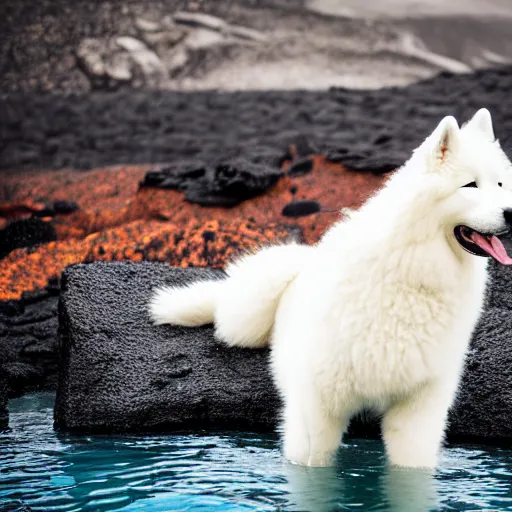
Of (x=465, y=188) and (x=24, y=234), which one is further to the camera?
(x=24, y=234)

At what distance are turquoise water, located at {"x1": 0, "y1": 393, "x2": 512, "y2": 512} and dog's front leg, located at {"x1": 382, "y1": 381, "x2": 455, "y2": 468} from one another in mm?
83

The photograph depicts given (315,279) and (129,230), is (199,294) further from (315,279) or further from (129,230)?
(129,230)

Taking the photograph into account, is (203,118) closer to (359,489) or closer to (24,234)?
(24,234)

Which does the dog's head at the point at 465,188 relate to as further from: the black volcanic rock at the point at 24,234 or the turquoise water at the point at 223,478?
the black volcanic rock at the point at 24,234

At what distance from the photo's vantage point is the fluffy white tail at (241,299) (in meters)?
4.82

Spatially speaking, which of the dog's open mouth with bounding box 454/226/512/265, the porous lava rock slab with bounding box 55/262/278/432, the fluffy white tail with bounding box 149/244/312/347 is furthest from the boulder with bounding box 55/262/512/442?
the dog's open mouth with bounding box 454/226/512/265

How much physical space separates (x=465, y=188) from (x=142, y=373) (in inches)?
106

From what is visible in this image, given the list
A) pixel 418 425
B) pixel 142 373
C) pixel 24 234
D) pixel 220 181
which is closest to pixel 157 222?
pixel 220 181

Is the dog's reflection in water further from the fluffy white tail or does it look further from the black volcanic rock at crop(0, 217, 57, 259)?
the black volcanic rock at crop(0, 217, 57, 259)

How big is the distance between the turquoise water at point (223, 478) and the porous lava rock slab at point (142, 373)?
176mm

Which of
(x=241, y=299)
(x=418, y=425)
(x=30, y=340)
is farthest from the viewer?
(x=30, y=340)

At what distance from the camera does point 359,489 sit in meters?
3.75

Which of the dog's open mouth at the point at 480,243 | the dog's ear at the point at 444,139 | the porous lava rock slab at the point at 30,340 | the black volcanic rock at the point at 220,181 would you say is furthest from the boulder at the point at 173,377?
the black volcanic rock at the point at 220,181

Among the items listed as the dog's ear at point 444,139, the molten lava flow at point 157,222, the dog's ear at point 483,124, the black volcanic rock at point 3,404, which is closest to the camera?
the dog's ear at point 444,139
